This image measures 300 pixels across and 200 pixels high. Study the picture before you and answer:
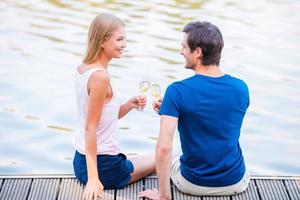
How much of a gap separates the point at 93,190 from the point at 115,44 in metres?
0.94

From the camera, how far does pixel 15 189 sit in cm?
443

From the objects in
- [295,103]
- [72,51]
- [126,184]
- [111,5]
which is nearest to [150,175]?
[126,184]

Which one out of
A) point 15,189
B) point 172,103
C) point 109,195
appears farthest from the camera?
point 15,189

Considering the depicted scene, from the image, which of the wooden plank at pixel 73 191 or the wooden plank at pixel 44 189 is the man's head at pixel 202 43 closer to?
the wooden plank at pixel 73 191

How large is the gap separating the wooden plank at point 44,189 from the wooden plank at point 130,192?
417 mm

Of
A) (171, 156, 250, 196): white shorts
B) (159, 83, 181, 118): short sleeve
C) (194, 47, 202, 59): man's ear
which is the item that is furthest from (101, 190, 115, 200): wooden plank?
(194, 47, 202, 59): man's ear

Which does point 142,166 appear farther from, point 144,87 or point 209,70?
point 209,70

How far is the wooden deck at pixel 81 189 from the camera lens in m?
4.33

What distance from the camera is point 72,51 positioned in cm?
955

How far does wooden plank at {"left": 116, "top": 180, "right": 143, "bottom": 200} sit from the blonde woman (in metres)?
0.04

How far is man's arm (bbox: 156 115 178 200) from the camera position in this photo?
3.97 meters

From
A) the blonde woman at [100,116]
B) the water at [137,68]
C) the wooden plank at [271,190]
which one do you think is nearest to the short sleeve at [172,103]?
the blonde woman at [100,116]

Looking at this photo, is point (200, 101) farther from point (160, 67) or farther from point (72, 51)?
point (72, 51)

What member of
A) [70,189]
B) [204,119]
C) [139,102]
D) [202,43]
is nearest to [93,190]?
[70,189]
